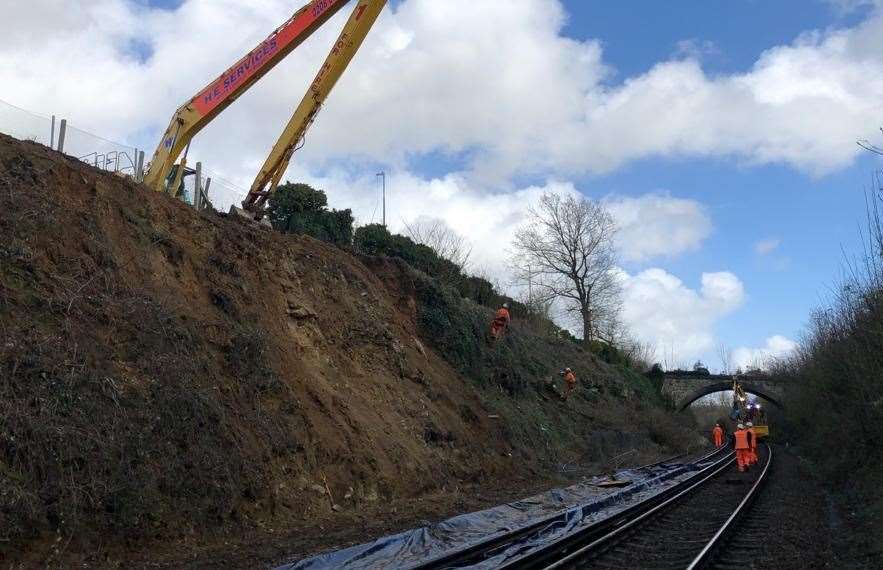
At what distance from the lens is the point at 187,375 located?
41.0 ft

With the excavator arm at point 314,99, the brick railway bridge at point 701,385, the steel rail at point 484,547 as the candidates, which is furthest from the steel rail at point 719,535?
the brick railway bridge at point 701,385

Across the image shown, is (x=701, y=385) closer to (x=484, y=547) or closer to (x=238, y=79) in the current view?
(x=238, y=79)

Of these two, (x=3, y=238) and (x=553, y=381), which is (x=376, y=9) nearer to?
(x=3, y=238)

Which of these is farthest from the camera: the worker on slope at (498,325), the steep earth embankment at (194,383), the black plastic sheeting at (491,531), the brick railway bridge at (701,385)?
the brick railway bridge at (701,385)

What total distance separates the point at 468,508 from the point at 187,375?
6.57 m

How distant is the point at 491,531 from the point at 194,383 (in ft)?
18.9

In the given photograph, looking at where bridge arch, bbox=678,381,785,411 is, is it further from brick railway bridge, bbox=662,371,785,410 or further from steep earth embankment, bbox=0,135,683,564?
steep earth embankment, bbox=0,135,683,564

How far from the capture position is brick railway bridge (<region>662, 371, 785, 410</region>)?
Answer: 6569 centimetres

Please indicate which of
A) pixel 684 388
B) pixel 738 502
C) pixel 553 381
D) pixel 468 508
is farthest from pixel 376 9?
pixel 684 388

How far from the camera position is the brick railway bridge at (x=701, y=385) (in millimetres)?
65688

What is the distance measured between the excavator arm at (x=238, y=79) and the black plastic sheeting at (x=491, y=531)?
11595mm

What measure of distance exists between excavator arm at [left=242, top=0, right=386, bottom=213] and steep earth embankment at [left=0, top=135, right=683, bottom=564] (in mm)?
1244

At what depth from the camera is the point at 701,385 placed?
221ft

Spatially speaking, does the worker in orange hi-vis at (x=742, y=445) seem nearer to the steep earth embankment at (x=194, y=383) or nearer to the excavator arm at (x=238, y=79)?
the steep earth embankment at (x=194, y=383)
